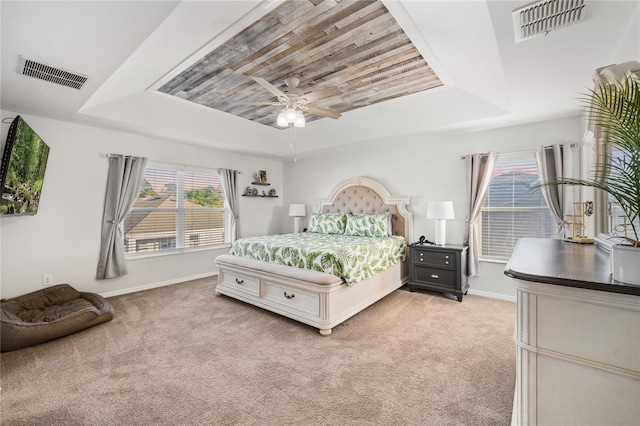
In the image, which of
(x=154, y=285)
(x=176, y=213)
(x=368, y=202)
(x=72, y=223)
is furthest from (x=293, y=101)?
(x=154, y=285)

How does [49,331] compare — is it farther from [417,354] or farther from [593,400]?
[593,400]

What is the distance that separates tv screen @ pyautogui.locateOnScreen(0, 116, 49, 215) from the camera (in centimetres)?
260

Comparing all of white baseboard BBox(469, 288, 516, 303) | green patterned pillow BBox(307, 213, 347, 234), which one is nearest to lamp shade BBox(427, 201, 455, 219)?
white baseboard BBox(469, 288, 516, 303)

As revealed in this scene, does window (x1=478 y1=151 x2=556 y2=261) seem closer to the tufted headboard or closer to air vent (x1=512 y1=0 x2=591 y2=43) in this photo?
the tufted headboard

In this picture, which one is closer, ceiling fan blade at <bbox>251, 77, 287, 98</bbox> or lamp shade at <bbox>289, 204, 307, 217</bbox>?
ceiling fan blade at <bbox>251, 77, 287, 98</bbox>

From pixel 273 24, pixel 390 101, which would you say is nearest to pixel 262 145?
pixel 390 101

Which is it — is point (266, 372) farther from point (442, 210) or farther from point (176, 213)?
point (176, 213)

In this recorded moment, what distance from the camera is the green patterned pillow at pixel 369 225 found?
4.44 m

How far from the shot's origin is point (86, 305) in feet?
10.7

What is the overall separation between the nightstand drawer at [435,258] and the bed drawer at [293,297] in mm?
1915

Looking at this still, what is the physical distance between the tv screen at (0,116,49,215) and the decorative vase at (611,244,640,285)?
4388 millimetres

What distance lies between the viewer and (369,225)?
4.50 metres

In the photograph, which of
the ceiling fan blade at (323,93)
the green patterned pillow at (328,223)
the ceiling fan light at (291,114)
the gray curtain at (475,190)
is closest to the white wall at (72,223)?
the green patterned pillow at (328,223)

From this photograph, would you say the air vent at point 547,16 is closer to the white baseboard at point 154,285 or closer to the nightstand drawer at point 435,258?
the nightstand drawer at point 435,258
